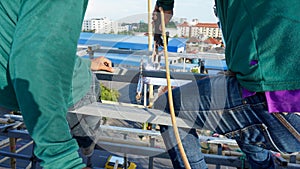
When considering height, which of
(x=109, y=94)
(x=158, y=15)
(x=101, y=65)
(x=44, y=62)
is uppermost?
(x=158, y=15)

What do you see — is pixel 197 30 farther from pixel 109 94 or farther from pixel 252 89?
pixel 252 89

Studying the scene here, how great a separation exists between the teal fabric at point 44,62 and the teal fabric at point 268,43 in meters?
0.47

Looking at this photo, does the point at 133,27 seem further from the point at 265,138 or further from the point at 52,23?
the point at 265,138

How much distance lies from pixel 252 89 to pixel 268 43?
0.14 metres

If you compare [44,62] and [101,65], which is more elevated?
[44,62]

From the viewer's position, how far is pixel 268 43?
0.86 m

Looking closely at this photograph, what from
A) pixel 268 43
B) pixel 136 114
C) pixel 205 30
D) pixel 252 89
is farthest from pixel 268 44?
pixel 205 30

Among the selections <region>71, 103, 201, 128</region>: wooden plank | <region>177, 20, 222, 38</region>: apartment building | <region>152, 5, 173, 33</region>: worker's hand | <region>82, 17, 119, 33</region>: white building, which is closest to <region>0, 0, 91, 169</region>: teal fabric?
<region>71, 103, 201, 128</region>: wooden plank

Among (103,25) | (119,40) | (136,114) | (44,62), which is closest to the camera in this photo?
(44,62)

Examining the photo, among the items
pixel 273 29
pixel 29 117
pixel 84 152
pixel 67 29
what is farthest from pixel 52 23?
pixel 84 152

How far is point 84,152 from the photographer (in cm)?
157

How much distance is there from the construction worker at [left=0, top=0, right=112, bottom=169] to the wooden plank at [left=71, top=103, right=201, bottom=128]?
0.64ft

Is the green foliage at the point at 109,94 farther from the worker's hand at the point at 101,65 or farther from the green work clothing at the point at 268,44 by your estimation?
the green work clothing at the point at 268,44

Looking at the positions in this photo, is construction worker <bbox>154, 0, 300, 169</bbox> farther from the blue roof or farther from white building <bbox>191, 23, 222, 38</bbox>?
the blue roof
